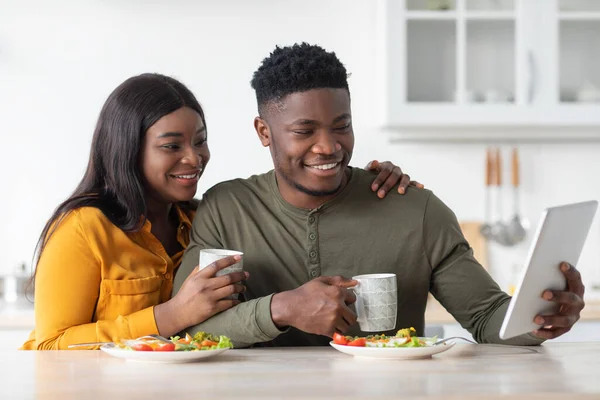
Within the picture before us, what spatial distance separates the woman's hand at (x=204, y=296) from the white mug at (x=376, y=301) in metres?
0.24

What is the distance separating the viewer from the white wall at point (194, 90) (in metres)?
3.36

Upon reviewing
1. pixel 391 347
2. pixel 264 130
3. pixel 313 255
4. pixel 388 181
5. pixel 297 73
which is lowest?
pixel 391 347

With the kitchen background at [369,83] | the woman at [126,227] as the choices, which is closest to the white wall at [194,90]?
the kitchen background at [369,83]

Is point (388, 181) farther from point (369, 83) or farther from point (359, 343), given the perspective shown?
point (369, 83)

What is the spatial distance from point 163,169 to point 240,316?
0.48m

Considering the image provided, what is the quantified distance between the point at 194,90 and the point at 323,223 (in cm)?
170

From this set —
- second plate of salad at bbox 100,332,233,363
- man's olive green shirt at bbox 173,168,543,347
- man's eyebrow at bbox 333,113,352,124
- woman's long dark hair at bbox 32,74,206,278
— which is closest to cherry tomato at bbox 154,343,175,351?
second plate of salad at bbox 100,332,233,363

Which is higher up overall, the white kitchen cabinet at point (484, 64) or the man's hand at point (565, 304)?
the white kitchen cabinet at point (484, 64)

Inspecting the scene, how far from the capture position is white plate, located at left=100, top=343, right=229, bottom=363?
4.64 feet

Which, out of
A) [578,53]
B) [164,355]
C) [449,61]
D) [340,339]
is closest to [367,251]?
[340,339]

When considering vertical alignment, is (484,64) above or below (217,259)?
above

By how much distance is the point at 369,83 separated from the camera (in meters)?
3.44

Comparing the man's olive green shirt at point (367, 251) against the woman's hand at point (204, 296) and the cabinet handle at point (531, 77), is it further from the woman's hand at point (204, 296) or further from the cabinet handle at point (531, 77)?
the cabinet handle at point (531, 77)

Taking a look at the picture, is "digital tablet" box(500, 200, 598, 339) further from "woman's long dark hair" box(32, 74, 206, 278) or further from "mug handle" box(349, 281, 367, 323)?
"woman's long dark hair" box(32, 74, 206, 278)
